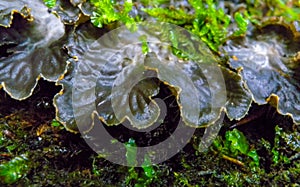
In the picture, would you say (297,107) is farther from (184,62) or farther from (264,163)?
(184,62)

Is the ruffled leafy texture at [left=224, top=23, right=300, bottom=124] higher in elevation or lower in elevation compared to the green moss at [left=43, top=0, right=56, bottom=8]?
lower

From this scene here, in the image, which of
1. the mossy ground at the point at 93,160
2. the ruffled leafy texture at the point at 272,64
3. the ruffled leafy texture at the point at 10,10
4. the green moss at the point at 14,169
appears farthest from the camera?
the ruffled leafy texture at the point at 272,64

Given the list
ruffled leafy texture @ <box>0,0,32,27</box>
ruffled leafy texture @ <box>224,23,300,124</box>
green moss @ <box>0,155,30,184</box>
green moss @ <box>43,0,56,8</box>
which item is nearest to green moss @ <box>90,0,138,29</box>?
green moss @ <box>43,0,56,8</box>

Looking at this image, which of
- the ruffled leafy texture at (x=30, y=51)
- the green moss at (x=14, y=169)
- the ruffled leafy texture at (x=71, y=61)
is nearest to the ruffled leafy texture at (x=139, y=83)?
the ruffled leafy texture at (x=71, y=61)

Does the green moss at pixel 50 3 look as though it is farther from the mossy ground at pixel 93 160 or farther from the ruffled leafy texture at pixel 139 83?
the mossy ground at pixel 93 160

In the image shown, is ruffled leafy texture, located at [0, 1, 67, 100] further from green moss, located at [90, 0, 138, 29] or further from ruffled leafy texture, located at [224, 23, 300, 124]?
ruffled leafy texture, located at [224, 23, 300, 124]

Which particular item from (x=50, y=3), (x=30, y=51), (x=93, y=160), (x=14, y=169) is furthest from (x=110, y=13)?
(x=14, y=169)
